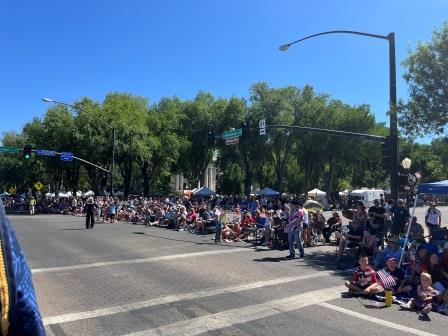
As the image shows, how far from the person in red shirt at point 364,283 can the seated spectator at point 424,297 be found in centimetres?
66

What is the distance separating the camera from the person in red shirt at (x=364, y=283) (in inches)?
336

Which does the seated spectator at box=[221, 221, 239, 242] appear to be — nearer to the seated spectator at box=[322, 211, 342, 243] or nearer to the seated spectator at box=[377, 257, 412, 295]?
the seated spectator at box=[322, 211, 342, 243]

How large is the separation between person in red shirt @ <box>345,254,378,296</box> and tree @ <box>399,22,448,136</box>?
8178 mm

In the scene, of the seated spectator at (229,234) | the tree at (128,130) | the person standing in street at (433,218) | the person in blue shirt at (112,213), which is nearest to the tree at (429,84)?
the person standing in street at (433,218)

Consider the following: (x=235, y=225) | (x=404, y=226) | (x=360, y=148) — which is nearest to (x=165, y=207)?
A: (x=235, y=225)

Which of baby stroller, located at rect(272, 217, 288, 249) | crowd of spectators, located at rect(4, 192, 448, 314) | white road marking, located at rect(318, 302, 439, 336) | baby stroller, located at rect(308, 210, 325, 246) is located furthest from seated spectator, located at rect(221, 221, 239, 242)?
white road marking, located at rect(318, 302, 439, 336)

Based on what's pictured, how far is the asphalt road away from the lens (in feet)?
21.2

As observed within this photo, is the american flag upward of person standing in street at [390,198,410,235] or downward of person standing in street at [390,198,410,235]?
downward

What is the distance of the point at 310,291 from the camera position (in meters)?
8.84

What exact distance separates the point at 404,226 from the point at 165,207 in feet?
49.7

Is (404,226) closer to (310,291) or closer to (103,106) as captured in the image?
(310,291)

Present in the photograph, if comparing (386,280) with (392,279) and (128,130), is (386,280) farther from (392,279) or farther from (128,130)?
(128,130)

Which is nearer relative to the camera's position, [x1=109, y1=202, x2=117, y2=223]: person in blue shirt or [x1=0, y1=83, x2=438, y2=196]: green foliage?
[x1=109, y1=202, x2=117, y2=223]: person in blue shirt

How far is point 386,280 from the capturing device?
8.91 meters
